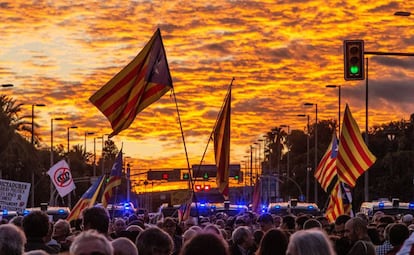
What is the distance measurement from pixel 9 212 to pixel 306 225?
19.3 m

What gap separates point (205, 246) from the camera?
260 inches

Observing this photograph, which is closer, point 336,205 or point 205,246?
point 205,246

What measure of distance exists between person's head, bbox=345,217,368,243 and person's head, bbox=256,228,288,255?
11.5 feet

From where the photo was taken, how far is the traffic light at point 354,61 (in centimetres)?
2759

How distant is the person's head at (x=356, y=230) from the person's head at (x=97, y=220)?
3.35 metres

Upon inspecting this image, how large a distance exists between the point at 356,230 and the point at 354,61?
47.9 feet

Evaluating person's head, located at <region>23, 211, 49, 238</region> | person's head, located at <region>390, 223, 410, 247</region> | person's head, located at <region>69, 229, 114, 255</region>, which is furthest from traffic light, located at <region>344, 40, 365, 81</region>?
person's head, located at <region>69, 229, 114, 255</region>

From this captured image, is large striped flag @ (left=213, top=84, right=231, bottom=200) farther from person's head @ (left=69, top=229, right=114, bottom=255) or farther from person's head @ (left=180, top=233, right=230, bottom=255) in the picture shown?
person's head @ (left=180, top=233, right=230, bottom=255)

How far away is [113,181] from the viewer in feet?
93.4

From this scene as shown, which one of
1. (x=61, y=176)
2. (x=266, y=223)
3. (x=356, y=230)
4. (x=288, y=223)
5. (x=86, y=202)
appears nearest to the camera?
(x=356, y=230)

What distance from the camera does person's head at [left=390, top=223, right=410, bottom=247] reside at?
12805 millimetres

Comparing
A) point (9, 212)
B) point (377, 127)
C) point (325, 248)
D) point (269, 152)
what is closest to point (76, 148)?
point (269, 152)

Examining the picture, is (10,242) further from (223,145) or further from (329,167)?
(329,167)

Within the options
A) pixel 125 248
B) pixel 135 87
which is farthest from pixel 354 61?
pixel 125 248
